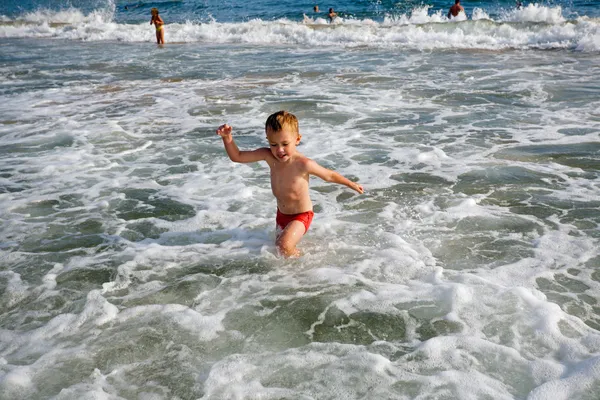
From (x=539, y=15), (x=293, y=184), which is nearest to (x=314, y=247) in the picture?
(x=293, y=184)

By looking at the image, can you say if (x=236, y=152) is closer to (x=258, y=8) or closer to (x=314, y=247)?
(x=314, y=247)

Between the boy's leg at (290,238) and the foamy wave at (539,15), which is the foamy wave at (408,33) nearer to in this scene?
the foamy wave at (539,15)

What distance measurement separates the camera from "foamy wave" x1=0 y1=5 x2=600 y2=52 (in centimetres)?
1675

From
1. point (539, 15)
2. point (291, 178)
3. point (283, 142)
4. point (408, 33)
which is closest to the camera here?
point (283, 142)

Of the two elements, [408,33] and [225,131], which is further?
[408,33]

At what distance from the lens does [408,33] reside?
1877cm

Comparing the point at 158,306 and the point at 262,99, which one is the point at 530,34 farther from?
the point at 158,306

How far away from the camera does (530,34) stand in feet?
57.3

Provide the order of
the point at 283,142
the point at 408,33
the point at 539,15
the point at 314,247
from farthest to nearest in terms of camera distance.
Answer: the point at 539,15 → the point at 408,33 → the point at 314,247 → the point at 283,142

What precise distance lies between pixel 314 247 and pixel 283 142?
0.80 m

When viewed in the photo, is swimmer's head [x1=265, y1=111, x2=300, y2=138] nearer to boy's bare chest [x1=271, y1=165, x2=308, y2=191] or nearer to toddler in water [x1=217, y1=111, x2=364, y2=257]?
toddler in water [x1=217, y1=111, x2=364, y2=257]

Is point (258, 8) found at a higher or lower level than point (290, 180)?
higher

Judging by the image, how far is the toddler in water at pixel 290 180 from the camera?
13.7 ft

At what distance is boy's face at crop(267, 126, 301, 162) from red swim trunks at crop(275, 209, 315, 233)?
0.44 metres
